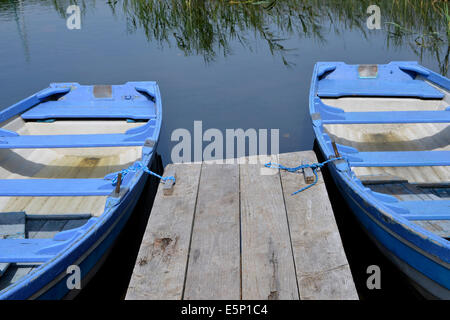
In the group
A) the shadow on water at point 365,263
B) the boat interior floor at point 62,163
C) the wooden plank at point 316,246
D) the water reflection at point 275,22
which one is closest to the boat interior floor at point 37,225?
the boat interior floor at point 62,163

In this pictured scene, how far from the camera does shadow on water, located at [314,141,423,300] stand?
135 inches

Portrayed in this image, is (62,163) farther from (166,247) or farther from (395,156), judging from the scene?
(395,156)

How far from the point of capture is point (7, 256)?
105 inches

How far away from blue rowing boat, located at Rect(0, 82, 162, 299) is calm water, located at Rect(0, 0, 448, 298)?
39.2 inches

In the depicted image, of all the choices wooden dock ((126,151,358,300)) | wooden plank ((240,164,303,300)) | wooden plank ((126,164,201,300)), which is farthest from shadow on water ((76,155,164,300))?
wooden plank ((240,164,303,300))

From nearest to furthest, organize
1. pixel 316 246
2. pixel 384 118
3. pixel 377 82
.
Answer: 1. pixel 316 246
2. pixel 384 118
3. pixel 377 82

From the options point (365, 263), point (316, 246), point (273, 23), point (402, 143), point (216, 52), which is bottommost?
point (365, 263)

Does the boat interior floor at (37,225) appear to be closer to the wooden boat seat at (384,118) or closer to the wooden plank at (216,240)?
the wooden plank at (216,240)

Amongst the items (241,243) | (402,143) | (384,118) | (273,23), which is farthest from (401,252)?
(273,23)

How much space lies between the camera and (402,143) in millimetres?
4949

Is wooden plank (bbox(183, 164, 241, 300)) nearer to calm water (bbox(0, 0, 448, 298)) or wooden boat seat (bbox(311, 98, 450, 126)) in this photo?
wooden boat seat (bbox(311, 98, 450, 126))

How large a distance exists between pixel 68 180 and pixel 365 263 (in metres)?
2.66

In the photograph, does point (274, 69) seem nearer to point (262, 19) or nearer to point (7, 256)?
point (262, 19)

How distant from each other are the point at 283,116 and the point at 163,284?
4.61 metres
